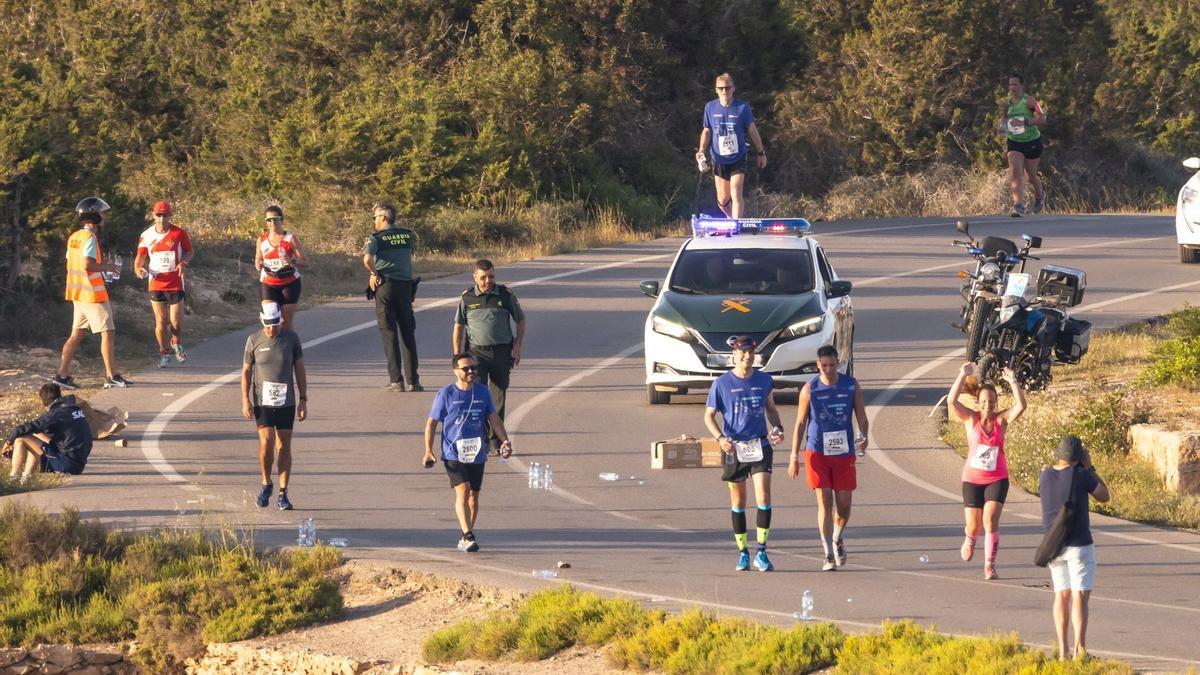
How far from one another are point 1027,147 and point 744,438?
58.6ft

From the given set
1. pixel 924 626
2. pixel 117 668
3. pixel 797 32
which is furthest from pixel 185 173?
pixel 924 626

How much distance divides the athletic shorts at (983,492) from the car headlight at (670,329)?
5575mm

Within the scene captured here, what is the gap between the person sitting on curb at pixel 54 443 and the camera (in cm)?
1521

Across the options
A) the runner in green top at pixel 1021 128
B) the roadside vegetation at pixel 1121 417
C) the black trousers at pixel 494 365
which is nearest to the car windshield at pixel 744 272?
the roadside vegetation at pixel 1121 417

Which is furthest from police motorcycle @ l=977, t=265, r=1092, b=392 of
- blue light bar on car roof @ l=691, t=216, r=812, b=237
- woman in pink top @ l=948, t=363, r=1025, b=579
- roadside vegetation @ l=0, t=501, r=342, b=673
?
roadside vegetation @ l=0, t=501, r=342, b=673

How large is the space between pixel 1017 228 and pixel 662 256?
661 centimetres

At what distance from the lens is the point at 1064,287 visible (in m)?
18.1

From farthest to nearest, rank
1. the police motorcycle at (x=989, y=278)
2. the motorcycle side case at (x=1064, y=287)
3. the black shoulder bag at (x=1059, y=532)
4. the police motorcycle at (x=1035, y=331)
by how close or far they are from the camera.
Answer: the motorcycle side case at (x=1064, y=287) → the police motorcycle at (x=989, y=278) → the police motorcycle at (x=1035, y=331) → the black shoulder bag at (x=1059, y=532)

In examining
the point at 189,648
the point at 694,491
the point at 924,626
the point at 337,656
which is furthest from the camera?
the point at 694,491

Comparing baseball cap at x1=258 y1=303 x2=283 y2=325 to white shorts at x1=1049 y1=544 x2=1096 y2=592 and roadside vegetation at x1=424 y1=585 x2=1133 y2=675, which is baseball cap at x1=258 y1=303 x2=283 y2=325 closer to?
roadside vegetation at x1=424 y1=585 x2=1133 y2=675

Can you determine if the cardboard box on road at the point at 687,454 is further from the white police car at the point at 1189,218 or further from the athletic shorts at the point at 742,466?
the white police car at the point at 1189,218

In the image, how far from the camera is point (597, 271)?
88.6 ft

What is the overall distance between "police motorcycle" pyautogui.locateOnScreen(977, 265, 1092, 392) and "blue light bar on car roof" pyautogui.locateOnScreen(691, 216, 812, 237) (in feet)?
8.52

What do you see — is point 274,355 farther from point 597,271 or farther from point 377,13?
point 377,13
